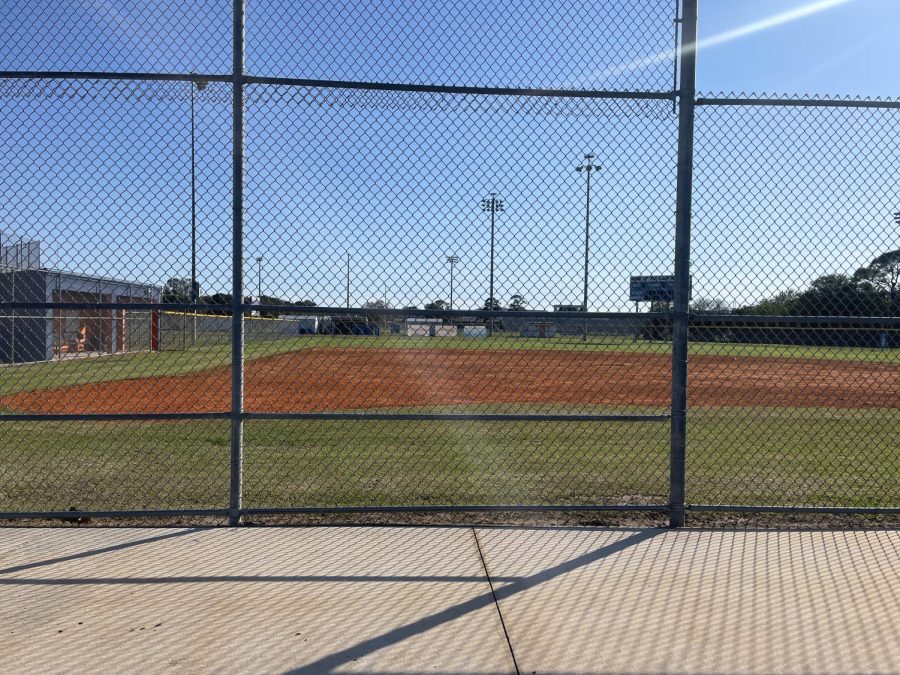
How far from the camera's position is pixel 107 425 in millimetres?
11297

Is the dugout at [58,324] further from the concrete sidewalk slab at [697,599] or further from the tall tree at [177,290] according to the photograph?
the concrete sidewalk slab at [697,599]

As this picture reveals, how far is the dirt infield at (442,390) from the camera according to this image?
49.6 feet

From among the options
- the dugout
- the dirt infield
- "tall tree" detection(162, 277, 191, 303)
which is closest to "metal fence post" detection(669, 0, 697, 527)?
"tall tree" detection(162, 277, 191, 303)

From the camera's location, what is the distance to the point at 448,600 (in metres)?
4.00

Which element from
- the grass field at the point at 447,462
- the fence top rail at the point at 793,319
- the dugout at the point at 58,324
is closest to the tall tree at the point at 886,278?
the fence top rail at the point at 793,319

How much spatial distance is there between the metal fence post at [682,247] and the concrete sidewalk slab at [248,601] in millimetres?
1542

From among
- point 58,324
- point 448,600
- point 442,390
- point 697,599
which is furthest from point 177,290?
point 58,324

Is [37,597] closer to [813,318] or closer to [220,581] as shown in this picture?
[220,581]

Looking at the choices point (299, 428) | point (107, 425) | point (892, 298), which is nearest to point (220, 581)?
point (892, 298)

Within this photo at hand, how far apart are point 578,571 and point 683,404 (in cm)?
155

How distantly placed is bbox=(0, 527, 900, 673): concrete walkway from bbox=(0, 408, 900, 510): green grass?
4.72 feet

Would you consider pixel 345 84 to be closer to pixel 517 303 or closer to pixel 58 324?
pixel 517 303

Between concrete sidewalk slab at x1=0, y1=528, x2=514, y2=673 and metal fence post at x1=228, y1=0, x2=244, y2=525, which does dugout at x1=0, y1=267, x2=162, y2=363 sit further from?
concrete sidewalk slab at x1=0, y1=528, x2=514, y2=673

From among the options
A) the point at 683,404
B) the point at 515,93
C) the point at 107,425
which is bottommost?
the point at 107,425
